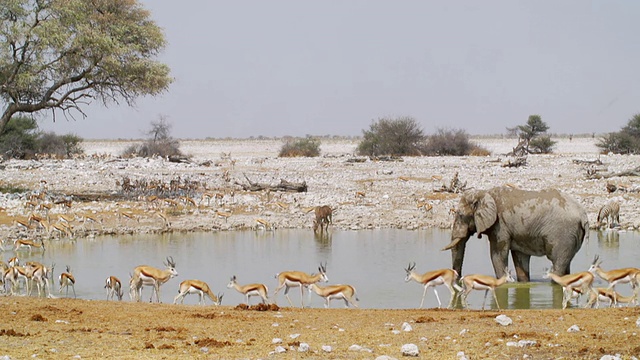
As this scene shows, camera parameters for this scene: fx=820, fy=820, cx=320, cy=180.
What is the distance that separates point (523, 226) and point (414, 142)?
39.7m

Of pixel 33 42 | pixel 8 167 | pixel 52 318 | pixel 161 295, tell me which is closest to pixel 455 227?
pixel 161 295

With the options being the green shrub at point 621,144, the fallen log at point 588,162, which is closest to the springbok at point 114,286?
the fallen log at point 588,162

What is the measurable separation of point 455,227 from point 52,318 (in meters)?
9.62

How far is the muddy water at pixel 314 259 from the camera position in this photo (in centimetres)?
1672

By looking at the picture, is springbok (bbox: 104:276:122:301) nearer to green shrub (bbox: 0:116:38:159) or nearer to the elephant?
the elephant

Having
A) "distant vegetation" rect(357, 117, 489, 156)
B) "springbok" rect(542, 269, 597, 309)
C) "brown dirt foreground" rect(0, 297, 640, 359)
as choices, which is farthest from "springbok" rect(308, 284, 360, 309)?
"distant vegetation" rect(357, 117, 489, 156)

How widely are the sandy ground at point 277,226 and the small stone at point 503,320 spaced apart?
0.09 m

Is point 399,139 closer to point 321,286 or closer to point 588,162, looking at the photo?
point 588,162

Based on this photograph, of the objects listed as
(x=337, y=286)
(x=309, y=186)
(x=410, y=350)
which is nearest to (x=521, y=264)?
(x=337, y=286)

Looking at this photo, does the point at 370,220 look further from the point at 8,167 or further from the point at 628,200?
the point at 8,167

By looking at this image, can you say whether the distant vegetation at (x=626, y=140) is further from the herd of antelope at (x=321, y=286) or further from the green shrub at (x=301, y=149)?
the herd of antelope at (x=321, y=286)

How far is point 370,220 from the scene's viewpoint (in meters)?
28.7

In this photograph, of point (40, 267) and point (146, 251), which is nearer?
point (40, 267)

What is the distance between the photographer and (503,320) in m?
11.6
